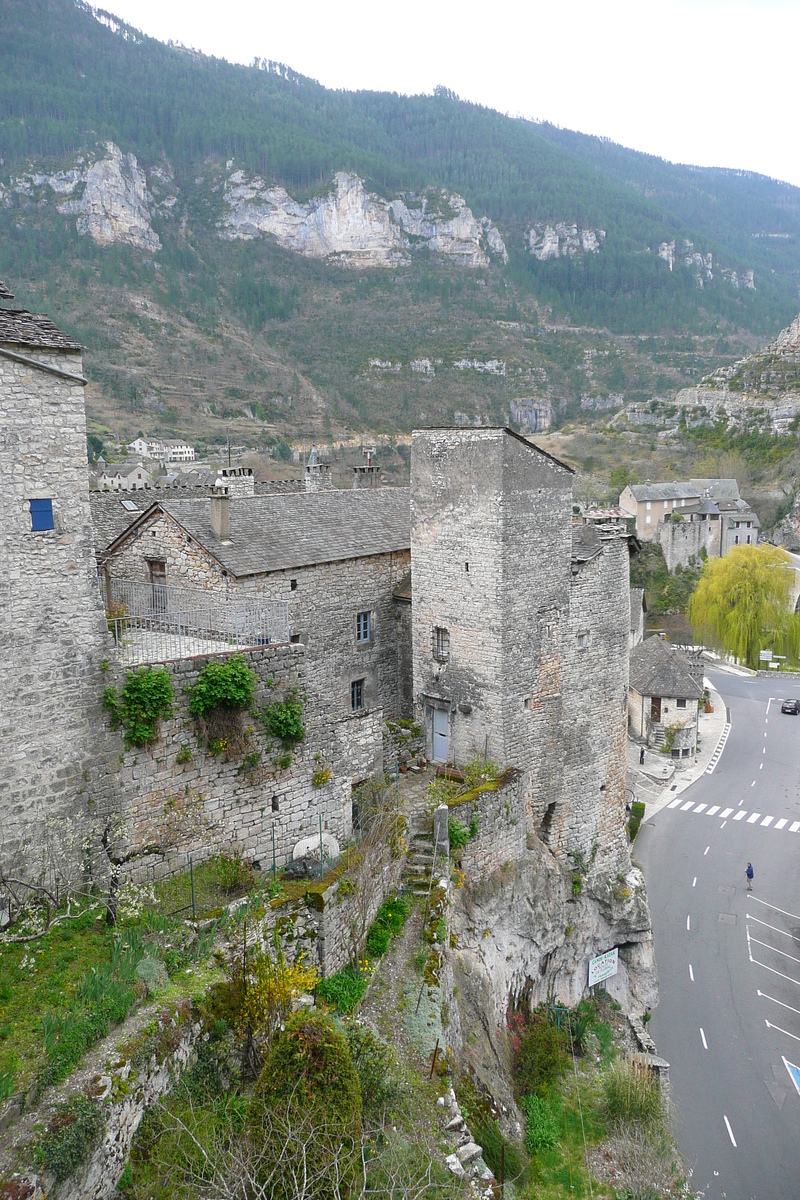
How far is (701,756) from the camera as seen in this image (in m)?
48.3

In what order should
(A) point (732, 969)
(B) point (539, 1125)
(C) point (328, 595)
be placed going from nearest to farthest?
(B) point (539, 1125)
(C) point (328, 595)
(A) point (732, 969)

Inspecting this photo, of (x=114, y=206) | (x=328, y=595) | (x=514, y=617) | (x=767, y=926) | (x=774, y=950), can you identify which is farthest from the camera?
(x=114, y=206)

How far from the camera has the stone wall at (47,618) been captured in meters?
11.1

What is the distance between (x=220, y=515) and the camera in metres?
21.2

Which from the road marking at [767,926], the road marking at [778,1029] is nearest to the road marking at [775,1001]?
the road marking at [778,1029]

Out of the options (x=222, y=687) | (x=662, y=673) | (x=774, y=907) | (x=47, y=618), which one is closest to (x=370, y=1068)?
(x=222, y=687)

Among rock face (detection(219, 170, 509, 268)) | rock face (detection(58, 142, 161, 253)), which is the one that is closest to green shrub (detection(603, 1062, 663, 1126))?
rock face (detection(58, 142, 161, 253))

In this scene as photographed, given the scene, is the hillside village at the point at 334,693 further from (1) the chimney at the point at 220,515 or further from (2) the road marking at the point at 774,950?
(2) the road marking at the point at 774,950

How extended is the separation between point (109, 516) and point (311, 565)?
671 centimetres

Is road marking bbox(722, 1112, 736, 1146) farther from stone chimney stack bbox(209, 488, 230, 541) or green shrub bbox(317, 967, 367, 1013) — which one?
stone chimney stack bbox(209, 488, 230, 541)

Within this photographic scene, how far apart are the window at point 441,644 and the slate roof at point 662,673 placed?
29.9 metres

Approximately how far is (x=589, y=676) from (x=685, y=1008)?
41.3 feet

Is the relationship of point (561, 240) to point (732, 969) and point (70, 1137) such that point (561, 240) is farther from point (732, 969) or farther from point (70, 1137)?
point (70, 1137)

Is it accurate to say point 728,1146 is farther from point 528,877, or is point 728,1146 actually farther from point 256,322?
point 256,322
